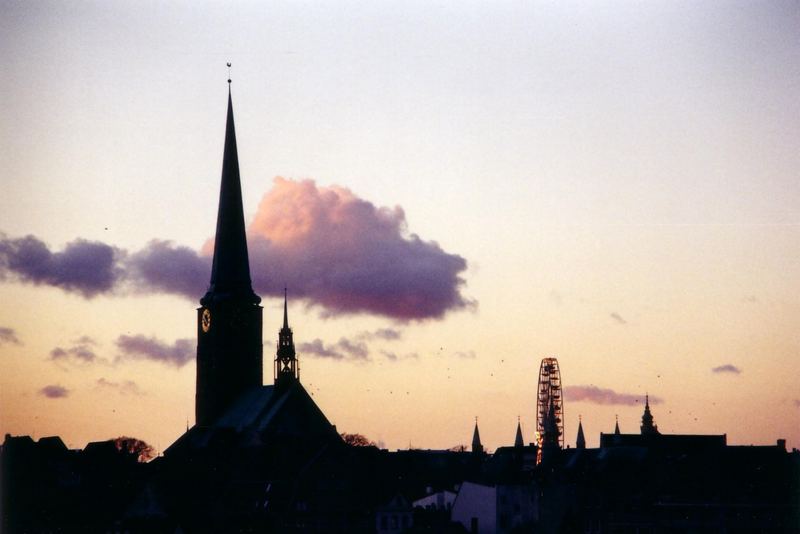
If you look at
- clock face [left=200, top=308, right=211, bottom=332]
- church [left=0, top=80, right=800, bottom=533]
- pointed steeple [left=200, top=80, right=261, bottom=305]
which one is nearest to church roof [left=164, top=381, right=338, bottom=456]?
church [left=0, top=80, right=800, bottom=533]

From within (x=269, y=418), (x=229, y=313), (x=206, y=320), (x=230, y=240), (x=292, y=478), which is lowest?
(x=292, y=478)

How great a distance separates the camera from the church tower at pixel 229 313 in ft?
492

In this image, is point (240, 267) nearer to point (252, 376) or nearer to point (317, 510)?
point (252, 376)

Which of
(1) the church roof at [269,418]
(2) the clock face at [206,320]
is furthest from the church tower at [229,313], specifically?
(1) the church roof at [269,418]

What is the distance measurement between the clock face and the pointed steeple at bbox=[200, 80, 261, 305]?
2.69 ft

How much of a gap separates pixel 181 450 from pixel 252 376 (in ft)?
27.2

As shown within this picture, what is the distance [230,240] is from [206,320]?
6868 millimetres

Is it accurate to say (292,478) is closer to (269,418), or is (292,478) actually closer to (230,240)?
(269,418)

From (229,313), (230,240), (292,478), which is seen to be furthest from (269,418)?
(292,478)

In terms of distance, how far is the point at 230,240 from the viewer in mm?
150875

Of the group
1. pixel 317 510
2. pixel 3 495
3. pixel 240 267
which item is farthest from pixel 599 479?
pixel 3 495

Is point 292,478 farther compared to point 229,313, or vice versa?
point 229,313

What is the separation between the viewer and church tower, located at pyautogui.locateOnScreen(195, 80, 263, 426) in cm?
15000

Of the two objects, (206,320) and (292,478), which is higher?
(206,320)
